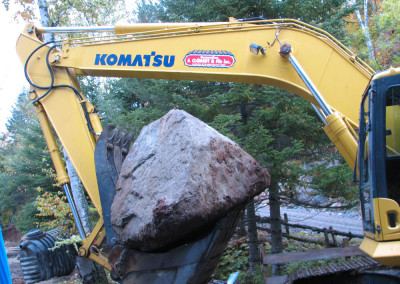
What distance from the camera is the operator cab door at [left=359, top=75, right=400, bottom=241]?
104 inches

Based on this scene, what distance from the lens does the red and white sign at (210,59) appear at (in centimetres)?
409

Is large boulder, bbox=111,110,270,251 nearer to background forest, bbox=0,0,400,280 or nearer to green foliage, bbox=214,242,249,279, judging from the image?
background forest, bbox=0,0,400,280

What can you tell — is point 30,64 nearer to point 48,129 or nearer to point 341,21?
point 48,129

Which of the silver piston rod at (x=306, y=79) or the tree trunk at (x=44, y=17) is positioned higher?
the tree trunk at (x=44, y=17)

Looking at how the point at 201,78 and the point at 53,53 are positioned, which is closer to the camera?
the point at 201,78

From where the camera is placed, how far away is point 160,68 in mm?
4207

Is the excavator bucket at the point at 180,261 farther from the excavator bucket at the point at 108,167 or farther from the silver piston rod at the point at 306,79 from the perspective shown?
the silver piston rod at the point at 306,79

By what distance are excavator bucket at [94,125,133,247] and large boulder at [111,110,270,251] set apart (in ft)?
1.93

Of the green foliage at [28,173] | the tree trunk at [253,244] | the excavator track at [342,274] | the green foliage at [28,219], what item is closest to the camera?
the excavator track at [342,274]

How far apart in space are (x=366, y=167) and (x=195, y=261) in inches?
62.1

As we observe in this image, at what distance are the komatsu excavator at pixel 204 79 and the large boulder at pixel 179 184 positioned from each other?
0.24 meters

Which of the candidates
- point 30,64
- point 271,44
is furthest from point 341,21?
point 30,64

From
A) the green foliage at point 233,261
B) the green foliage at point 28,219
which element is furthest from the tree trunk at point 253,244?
the green foliage at point 28,219

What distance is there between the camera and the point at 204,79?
13.8ft
